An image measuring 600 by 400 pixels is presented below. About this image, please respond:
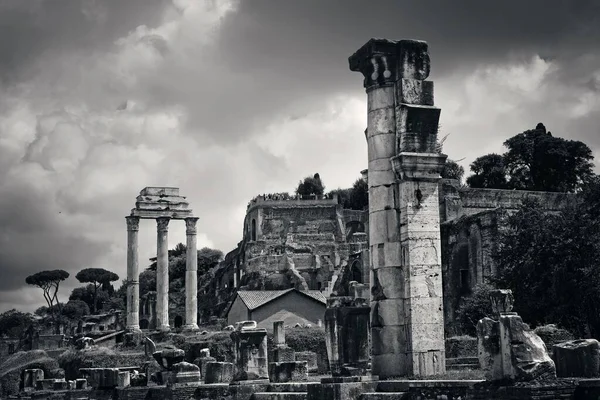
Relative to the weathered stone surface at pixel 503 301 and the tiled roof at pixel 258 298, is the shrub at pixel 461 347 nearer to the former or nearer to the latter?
the weathered stone surface at pixel 503 301

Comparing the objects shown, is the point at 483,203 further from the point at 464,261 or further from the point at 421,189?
the point at 421,189

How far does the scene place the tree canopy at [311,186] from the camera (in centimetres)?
12875

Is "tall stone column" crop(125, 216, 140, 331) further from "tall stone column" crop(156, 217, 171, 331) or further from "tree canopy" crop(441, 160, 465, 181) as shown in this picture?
"tree canopy" crop(441, 160, 465, 181)

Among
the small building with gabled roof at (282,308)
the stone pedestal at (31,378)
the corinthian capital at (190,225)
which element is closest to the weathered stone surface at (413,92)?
the stone pedestal at (31,378)

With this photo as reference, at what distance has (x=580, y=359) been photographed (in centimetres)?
1142

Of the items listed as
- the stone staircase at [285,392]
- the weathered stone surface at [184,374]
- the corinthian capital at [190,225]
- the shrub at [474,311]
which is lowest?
the stone staircase at [285,392]

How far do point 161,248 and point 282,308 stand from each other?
31.7 feet

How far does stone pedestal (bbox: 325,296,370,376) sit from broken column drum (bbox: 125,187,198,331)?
4384cm

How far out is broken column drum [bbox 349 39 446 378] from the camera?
610 inches

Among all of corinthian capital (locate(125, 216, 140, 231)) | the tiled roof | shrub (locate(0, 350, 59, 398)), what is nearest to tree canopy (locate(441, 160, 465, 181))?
the tiled roof

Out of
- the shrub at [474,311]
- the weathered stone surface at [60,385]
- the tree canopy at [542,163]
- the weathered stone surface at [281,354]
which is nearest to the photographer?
the weathered stone surface at [281,354]

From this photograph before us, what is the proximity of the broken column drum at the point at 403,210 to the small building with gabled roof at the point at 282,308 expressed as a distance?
46192 mm

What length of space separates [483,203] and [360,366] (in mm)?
55538

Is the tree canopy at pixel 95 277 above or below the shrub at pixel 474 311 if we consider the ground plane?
above
